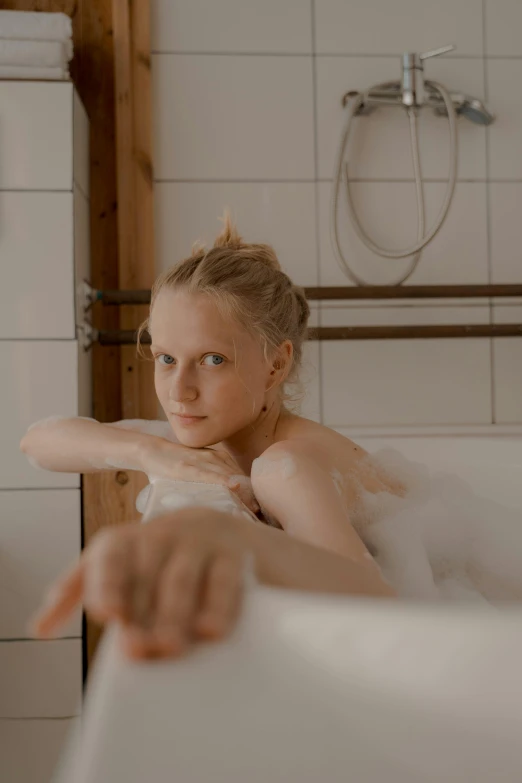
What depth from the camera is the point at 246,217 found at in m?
2.21

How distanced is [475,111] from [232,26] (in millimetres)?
752

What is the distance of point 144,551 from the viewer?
375mm

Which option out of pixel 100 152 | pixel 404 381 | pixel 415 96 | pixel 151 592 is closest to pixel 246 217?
pixel 100 152

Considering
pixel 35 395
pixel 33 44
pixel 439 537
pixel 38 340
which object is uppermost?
pixel 33 44

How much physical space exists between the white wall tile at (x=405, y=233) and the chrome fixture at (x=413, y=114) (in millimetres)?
86

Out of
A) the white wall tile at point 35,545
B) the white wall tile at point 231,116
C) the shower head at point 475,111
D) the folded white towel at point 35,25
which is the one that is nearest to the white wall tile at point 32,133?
the folded white towel at point 35,25

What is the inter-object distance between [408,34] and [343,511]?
72.5 inches

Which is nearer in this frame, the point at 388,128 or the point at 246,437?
the point at 246,437

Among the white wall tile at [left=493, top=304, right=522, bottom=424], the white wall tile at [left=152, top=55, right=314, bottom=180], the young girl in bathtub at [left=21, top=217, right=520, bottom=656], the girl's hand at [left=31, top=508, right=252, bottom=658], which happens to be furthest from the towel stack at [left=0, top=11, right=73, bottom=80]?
the girl's hand at [left=31, top=508, right=252, bottom=658]

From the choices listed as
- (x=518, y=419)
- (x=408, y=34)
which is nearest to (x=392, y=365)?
(x=518, y=419)

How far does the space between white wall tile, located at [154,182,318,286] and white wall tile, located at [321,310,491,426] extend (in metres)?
0.22

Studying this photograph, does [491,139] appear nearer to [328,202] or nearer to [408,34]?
[408,34]

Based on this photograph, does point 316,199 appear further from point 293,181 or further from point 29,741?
point 29,741

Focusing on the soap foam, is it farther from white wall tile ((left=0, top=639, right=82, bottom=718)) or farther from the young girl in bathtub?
white wall tile ((left=0, top=639, right=82, bottom=718))
